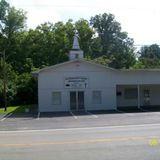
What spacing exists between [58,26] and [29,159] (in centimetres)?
6594

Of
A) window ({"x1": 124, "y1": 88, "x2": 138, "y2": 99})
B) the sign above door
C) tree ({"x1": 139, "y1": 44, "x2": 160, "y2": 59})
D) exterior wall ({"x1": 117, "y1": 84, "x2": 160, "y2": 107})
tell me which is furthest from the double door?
tree ({"x1": 139, "y1": 44, "x2": 160, "y2": 59})

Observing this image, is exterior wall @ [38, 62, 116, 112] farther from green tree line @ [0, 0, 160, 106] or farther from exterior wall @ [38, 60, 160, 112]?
green tree line @ [0, 0, 160, 106]

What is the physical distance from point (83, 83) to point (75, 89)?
3.33 ft

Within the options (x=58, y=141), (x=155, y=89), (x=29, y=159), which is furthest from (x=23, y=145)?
(x=155, y=89)

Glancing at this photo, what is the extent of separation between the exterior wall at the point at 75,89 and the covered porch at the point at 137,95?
4.17m

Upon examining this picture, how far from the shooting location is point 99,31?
333 ft

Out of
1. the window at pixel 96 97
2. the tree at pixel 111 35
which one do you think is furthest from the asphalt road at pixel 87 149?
the tree at pixel 111 35

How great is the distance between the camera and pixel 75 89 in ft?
141

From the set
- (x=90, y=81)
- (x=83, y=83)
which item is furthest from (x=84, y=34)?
(x=83, y=83)

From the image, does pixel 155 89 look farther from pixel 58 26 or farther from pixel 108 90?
pixel 58 26

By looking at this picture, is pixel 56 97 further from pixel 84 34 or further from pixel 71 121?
pixel 84 34

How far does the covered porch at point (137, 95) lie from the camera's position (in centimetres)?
4838

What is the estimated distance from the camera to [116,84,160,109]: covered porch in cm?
4838

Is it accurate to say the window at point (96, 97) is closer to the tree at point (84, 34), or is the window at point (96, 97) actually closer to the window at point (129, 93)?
the window at point (129, 93)
